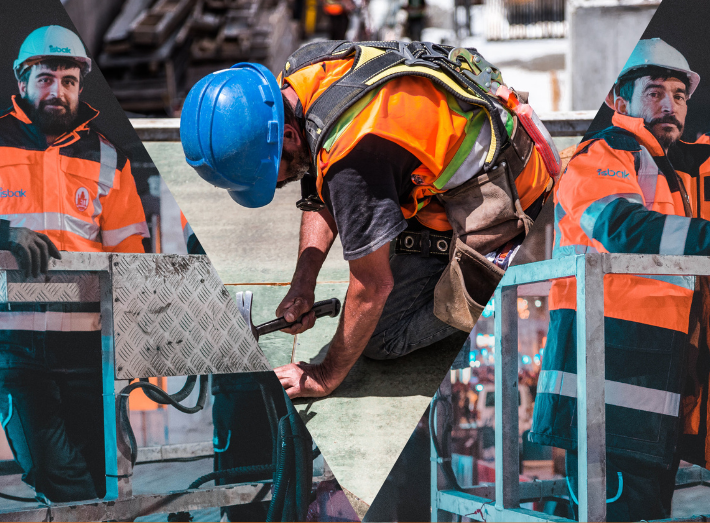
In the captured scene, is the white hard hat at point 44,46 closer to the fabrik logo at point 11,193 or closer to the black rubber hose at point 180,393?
the fabrik logo at point 11,193

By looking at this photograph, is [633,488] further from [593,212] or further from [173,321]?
[173,321]

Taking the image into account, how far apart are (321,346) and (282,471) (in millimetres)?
1191

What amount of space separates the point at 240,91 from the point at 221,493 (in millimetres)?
1043

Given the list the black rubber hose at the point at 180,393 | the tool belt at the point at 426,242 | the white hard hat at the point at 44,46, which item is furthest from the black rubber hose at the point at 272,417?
the tool belt at the point at 426,242

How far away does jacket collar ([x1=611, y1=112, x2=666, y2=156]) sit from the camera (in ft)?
4.00

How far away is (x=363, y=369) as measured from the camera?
7.83ft

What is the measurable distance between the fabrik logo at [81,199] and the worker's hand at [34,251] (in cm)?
9

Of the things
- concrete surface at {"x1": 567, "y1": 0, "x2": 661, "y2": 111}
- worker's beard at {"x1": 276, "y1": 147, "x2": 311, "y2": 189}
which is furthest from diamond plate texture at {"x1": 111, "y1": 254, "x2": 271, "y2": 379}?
concrete surface at {"x1": 567, "y1": 0, "x2": 661, "y2": 111}

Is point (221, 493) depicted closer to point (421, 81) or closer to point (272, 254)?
point (421, 81)

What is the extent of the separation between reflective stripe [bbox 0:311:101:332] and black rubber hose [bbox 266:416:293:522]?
446mm

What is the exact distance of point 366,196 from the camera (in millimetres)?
1764

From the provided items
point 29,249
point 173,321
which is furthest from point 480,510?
point 29,249

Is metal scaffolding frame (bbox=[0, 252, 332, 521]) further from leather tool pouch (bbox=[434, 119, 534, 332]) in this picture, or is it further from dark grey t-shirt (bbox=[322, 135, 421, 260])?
leather tool pouch (bbox=[434, 119, 534, 332])

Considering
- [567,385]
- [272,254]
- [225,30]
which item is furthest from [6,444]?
[225,30]
